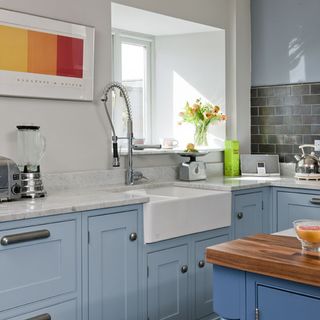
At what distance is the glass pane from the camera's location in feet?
14.4

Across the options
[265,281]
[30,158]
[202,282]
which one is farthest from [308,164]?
[265,281]

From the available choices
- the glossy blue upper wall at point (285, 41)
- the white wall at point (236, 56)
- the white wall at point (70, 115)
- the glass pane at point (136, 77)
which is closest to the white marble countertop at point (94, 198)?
the white wall at point (70, 115)

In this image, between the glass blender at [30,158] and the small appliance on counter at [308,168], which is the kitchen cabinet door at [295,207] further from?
the glass blender at [30,158]

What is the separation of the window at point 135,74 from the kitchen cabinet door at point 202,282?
1294mm

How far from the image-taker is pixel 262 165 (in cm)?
436

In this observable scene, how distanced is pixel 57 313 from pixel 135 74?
8.20 feet

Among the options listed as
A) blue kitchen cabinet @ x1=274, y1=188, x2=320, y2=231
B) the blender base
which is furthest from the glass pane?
the blender base

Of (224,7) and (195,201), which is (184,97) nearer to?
(224,7)

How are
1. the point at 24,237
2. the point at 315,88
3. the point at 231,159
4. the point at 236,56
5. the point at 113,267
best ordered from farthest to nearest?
the point at 236,56, the point at 231,159, the point at 315,88, the point at 113,267, the point at 24,237

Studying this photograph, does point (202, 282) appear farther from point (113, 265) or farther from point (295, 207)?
point (295, 207)

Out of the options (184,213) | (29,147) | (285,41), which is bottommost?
(184,213)

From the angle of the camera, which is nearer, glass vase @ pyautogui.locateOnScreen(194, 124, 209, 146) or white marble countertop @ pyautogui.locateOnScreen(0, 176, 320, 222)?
white marble countertop @ pyautogui.locateOnScreen(0, 176, 320, 222)

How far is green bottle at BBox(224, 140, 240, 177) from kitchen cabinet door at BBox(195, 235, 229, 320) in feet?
3.69

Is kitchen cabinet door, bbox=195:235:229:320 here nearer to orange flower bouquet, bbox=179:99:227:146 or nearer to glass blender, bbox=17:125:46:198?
glass blender, bbox=17:125:46:198
